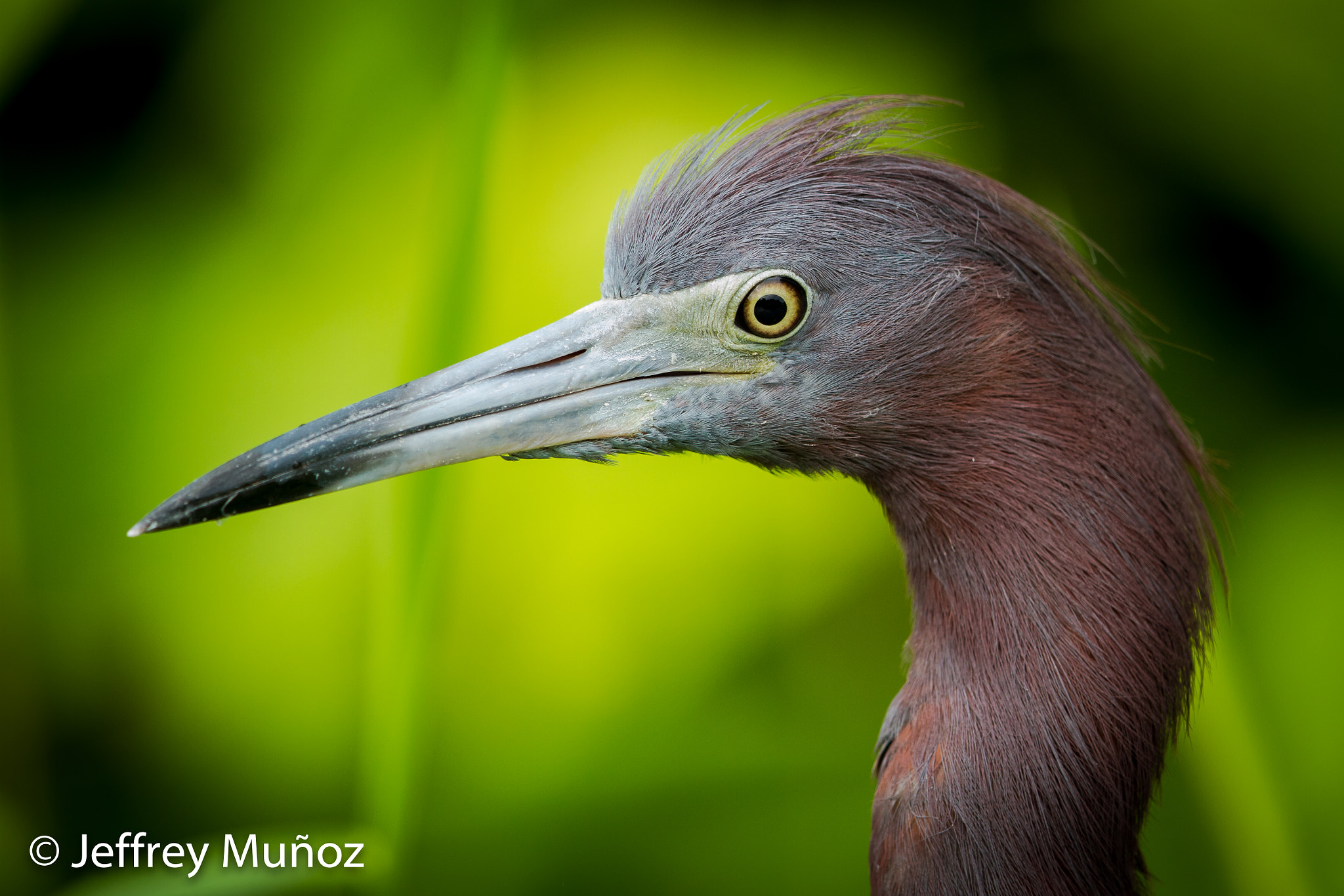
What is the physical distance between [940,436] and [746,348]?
1.04 feet

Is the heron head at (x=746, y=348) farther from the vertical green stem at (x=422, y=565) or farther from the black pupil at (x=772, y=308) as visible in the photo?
the vertical green stem at (x=422, y=565)

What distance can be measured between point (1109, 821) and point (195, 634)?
1999 millimetres

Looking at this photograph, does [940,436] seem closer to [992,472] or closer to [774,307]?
[992,472]

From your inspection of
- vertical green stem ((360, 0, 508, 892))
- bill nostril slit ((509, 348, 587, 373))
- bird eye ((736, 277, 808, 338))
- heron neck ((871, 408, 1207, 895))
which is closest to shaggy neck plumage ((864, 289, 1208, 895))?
heron neck ((871, 408, 1207, 895))

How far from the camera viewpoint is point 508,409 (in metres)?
1.49

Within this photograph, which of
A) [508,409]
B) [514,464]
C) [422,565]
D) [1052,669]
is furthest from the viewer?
[514,464]

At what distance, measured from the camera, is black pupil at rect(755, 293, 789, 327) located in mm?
1419

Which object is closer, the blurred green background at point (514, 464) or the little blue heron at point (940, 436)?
the little blue heron at point (940, 436)

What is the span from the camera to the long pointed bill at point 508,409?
1.45 meters

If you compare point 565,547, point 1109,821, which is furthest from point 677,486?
point 1109,821

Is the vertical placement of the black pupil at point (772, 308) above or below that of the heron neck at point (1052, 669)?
above

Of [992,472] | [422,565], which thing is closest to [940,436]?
[992,472]

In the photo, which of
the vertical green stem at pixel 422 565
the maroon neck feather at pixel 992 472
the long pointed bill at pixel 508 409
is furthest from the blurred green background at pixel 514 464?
the maroon neck feather at pixel 992 472

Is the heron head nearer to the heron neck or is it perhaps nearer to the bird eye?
the bird eye
